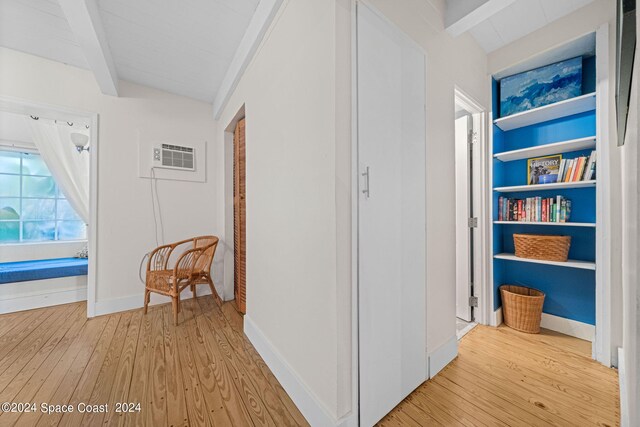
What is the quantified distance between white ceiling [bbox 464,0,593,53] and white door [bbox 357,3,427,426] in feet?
3.32

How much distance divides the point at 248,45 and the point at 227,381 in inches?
93.8

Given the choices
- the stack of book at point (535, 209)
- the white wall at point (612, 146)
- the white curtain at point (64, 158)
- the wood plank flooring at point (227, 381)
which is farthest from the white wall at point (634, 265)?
the white curtain at point (64, 158)

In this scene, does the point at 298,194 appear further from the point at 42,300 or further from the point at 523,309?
the point at 42,300

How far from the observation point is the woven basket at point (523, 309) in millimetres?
2018

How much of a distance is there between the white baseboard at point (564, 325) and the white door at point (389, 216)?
1285 mm

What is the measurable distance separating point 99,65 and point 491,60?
3.53 meters

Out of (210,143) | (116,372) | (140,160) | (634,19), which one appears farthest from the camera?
(210,143)

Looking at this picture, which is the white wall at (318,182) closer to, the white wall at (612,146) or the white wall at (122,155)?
the white wall at (612,146)

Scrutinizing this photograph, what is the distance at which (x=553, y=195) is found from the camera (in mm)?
2105

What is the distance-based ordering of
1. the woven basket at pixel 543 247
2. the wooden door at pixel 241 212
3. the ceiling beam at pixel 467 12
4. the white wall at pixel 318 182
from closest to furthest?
the white wall at pixel 318 182 → the ceiling beam at pixel 467 12 → the woven basket at pixel 543 247 → the wooden door at pixel 241 212

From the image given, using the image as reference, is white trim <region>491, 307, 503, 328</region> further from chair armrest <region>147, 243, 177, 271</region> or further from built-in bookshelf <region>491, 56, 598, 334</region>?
chair armrest <region>147, 243, 177, 271</region>

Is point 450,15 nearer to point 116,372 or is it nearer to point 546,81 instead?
point 546,81

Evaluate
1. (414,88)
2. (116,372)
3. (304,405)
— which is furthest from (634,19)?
(116,372)

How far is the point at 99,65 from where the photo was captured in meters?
2.04
